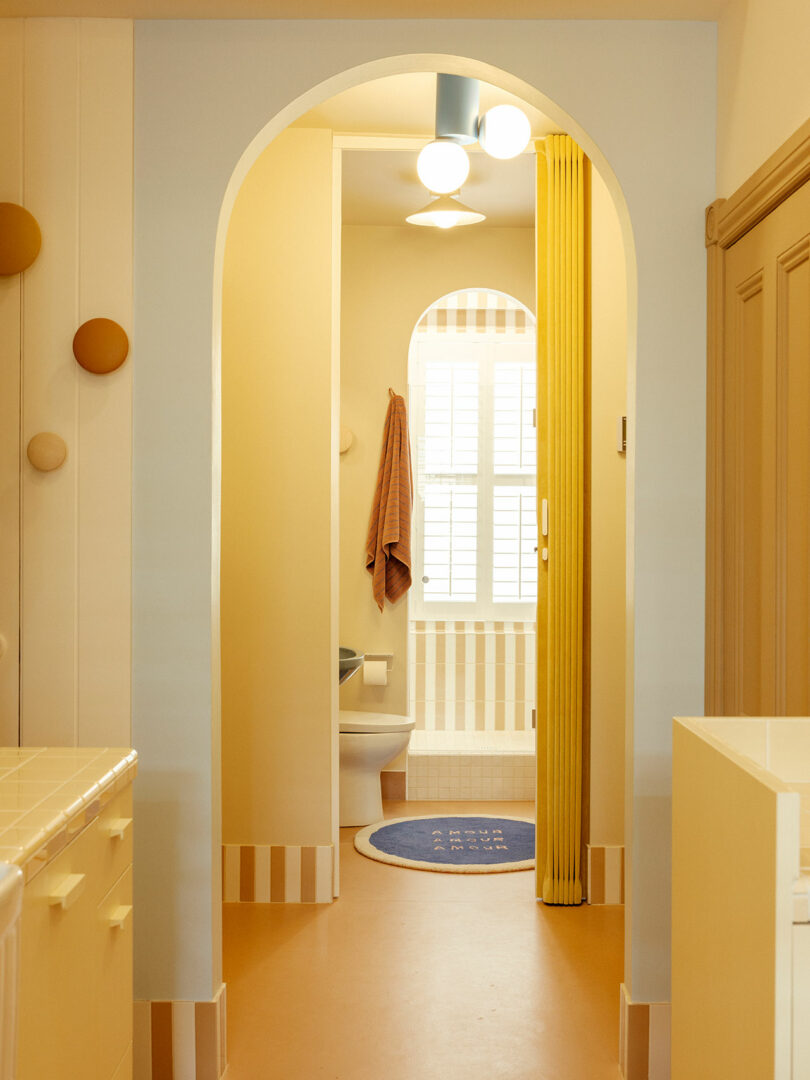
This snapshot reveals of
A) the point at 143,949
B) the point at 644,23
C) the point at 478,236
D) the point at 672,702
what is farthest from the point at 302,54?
the point at 478,236

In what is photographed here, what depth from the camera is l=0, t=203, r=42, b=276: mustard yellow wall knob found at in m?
2.30

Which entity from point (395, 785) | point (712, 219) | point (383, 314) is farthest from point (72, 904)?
point (383, 314)

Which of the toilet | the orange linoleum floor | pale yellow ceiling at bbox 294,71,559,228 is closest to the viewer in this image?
the orange linoleum floor

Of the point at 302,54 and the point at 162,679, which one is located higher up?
the point at 302,54

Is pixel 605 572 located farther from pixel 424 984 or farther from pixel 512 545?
pixel 512 545

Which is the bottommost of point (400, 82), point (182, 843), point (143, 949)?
point (143, 949)

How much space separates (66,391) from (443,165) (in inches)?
65.0

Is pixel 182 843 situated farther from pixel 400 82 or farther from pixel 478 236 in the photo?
pixel 478 236

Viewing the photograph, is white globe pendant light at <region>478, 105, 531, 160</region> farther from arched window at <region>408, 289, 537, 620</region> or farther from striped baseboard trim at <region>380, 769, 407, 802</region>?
striped baseboard trim at <region>380, 769, 407, 802</region>

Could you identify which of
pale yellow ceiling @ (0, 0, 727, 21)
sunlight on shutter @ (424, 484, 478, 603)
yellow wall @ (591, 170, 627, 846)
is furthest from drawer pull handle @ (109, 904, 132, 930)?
sunlight on shutter @ (424, 484, 478, 603)

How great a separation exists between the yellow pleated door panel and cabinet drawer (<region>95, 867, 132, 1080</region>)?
1.92 metres

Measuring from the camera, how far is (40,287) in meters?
2.37

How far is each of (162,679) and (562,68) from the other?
5.60ft

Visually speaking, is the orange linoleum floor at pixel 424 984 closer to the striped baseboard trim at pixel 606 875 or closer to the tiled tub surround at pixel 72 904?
the striped baseboard trim at pixel 606 875
